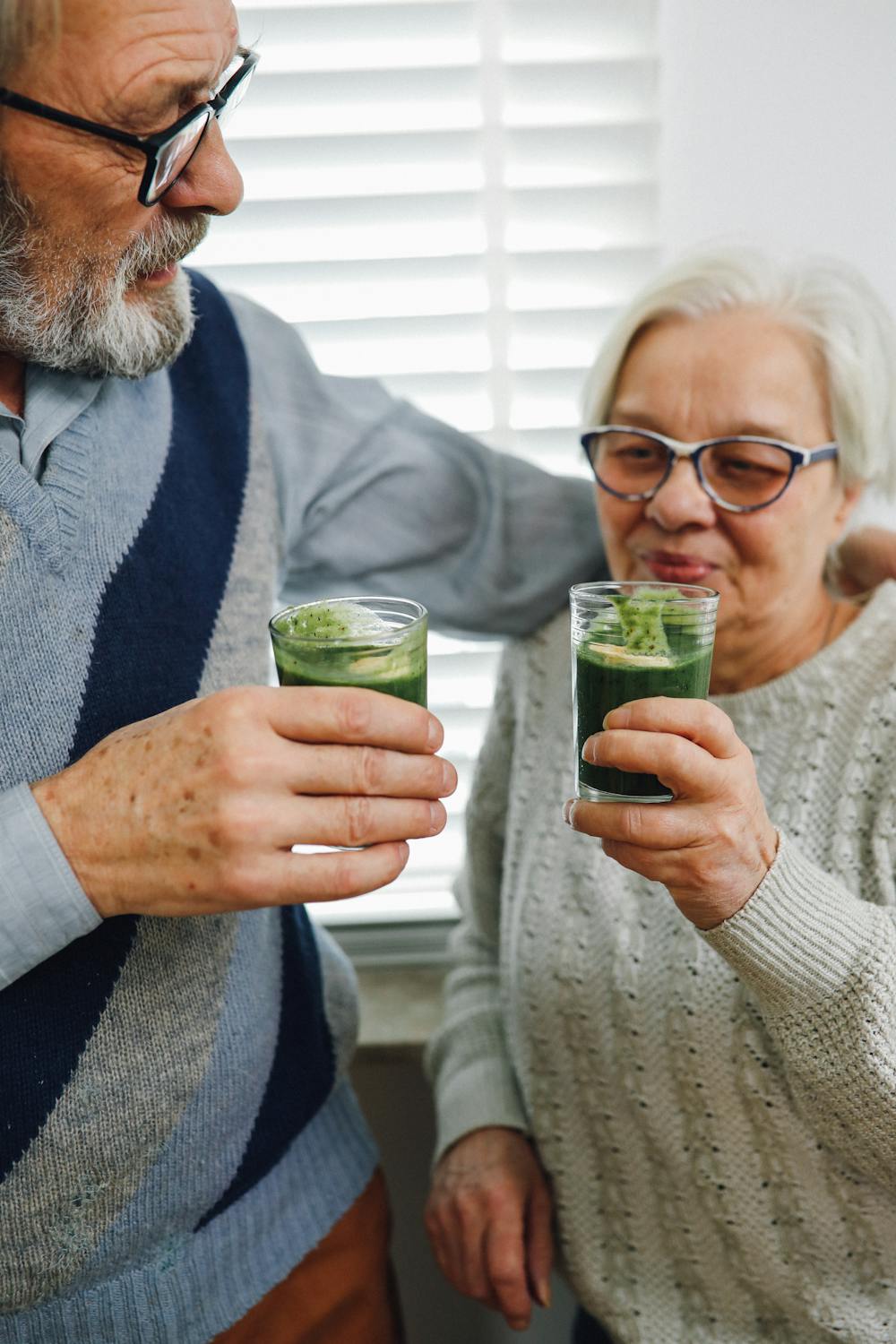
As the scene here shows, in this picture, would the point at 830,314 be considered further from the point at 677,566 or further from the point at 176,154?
the point at 176,154

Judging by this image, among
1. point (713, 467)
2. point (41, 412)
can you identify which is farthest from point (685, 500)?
point (41, 412)

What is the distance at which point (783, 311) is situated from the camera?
1.52m

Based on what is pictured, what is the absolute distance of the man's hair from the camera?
1.05m

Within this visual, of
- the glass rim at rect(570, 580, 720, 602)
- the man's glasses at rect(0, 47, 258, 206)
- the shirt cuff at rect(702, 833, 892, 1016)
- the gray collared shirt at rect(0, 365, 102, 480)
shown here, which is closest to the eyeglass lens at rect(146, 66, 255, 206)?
the man's glasses at rect(0, 47, 258, 206)

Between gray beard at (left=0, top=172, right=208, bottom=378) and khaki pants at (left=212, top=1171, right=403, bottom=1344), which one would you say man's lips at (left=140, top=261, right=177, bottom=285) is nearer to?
gray beard at (left=0, top=172, right=208, bottom=378)

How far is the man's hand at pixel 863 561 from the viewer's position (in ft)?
5.28

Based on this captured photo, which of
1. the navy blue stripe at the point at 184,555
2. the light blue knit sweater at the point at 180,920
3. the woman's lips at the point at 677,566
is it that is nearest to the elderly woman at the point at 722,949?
the woman's lips at the point at 677,566

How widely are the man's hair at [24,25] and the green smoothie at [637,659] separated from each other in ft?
2.54

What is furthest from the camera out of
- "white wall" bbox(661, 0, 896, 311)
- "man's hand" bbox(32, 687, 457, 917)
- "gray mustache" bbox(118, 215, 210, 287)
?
"white wall" bbox(661, 0, 896, 311)

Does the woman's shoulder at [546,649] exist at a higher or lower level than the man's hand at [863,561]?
lower

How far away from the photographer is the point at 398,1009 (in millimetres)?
2186

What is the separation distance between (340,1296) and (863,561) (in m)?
1.27

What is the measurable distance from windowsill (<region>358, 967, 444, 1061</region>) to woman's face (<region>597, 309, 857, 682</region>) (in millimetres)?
975

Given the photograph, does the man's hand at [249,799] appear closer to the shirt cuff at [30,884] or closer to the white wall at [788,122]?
the shirt cuff at [30,884]
